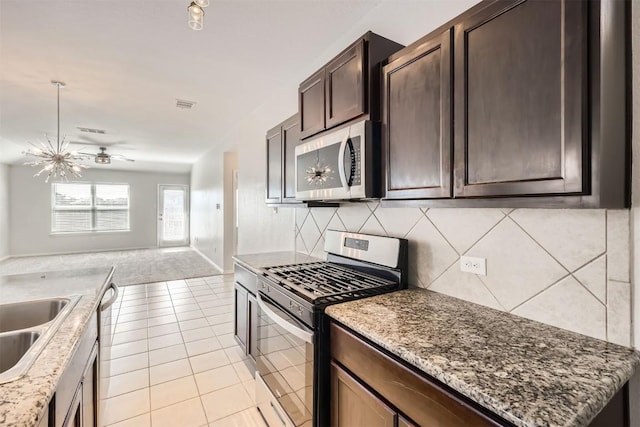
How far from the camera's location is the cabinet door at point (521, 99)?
2.64 ft

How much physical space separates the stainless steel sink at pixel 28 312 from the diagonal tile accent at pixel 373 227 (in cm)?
171

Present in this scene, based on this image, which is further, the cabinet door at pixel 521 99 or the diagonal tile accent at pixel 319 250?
the diagonal tile accent at pixel 319 250

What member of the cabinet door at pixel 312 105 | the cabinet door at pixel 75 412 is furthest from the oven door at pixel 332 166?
the cabinet door at pixel 75 412

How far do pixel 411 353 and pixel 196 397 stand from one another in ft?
6.34

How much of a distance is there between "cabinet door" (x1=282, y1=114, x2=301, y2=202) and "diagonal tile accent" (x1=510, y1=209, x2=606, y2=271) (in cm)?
157

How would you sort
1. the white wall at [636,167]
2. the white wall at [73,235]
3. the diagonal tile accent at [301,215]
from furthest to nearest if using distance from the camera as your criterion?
1. the white wall at [73,235]
2. the diagonal tile accent at [301,215]
3. the white wall at [636,167]

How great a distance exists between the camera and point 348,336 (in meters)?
1.21

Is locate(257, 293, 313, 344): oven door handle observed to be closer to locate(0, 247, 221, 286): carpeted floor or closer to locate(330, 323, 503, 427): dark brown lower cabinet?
locate(330, 323, 503, 427): dark brown lower cabinet

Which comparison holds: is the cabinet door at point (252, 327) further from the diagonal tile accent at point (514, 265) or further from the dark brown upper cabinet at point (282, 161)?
the diagonal tile accent at point (514, 265)

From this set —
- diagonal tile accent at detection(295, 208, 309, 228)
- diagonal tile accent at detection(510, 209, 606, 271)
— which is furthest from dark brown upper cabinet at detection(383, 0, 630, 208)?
diagonal tile accent at detection(295, 208, 309, 228)

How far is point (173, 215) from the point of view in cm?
980

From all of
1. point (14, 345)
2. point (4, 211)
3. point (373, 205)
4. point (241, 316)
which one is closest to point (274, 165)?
point (373, 205)

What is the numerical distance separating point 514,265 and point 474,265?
170 millimetres

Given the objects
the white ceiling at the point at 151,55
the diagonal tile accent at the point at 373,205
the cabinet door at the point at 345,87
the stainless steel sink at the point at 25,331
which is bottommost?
the stainless steel sink at the point at 25,331
